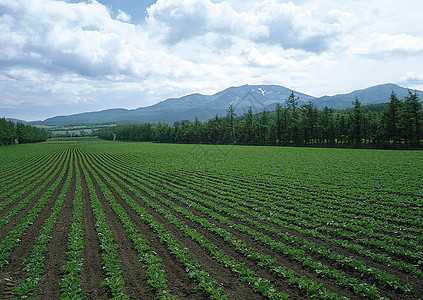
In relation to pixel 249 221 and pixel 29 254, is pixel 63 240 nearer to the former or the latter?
pixel 29 254

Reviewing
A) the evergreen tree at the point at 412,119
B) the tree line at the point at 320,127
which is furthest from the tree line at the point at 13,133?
the evergreen tree at the point at 412,119

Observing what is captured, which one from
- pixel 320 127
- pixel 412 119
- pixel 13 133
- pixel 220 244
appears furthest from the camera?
pixel 13 133

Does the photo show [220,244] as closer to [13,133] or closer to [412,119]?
[412,119]

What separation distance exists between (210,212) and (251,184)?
969 centimetres

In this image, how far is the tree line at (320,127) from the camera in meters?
60.1

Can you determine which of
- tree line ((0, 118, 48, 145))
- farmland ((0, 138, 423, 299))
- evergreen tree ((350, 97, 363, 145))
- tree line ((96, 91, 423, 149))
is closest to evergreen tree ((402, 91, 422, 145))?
tree line ((96, 91, 423, 149))

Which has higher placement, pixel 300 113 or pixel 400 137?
pixel 300 113

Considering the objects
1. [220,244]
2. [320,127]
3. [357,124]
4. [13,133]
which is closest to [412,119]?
[357,124]

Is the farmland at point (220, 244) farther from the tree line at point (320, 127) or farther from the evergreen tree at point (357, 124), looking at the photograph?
the evergreen tree at point (357, 124)

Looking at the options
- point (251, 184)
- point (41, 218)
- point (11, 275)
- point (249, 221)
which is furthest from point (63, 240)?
point (251, 184)

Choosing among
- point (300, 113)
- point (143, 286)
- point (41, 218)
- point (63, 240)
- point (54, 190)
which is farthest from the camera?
point (300, 113)

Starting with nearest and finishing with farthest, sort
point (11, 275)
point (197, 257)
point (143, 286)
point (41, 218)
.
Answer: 1. point (143, 286)
2. point (11, 275)
3. point (197, 257)
4. point (41, 218)

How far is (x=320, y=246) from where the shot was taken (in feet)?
34.3

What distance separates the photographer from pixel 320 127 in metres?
83.1
